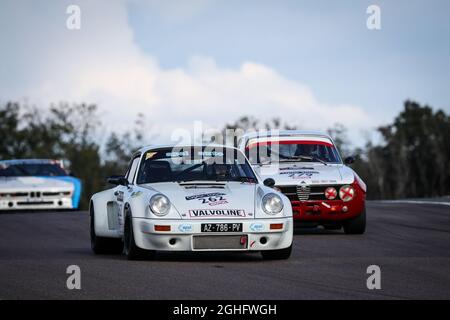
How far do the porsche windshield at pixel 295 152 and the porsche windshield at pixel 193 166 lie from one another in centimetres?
381

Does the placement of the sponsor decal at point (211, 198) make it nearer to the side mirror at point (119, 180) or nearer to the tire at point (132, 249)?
the tire at point (132, 249)

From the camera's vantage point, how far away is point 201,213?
10.0 meters

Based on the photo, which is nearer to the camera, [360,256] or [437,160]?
[360,256]

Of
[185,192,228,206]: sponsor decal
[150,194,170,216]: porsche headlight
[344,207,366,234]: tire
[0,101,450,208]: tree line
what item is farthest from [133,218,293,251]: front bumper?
[0,101,450,208]: tree line

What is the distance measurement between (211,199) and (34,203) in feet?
49.3

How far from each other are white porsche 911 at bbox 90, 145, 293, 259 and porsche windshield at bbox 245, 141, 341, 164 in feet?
13.6

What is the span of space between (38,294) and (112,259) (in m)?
3.12

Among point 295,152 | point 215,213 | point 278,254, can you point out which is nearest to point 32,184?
point 295,152

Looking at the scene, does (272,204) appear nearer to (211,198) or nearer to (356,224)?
(211,198)

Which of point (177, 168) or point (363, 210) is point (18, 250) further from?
point (363, 210)

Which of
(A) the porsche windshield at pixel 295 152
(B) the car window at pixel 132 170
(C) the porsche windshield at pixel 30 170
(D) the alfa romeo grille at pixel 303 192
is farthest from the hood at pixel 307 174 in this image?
(C) the porsche windshield at pixel 30 170

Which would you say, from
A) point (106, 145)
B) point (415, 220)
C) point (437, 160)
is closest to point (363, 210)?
point (415, 220)

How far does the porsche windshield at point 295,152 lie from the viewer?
50.7ft

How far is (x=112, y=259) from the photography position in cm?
1075
